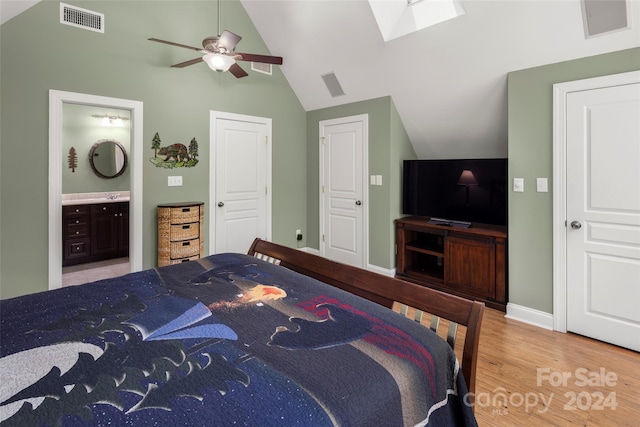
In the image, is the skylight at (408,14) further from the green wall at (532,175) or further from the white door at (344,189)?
the white door at (344,189)

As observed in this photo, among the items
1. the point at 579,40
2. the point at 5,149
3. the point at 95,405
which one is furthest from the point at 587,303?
the point at 5,149

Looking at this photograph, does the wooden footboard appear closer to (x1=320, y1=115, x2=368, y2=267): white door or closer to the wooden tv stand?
the wooden tv stand

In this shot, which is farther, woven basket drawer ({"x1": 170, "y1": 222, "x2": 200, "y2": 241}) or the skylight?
woven basket drawer ({"x1": 170, "y1": 222, "x2": 200, "y2": 241})

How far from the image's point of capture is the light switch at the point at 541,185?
2.88 metres

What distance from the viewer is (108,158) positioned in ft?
17.4

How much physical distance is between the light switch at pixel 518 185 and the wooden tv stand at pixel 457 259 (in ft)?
1.56

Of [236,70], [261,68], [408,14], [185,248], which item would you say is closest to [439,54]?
[408,14]

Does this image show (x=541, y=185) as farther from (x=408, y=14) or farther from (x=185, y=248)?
(x=185, y=248)

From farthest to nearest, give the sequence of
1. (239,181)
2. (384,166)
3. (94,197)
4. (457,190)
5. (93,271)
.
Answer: (94,197) → (239,181) → (93,271) → (384,166) → (457,190)

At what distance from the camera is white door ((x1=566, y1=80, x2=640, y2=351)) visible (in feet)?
8.13

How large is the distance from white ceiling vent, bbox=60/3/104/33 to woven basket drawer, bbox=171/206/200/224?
1.99 m

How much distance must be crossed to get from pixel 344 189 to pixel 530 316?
2.69m

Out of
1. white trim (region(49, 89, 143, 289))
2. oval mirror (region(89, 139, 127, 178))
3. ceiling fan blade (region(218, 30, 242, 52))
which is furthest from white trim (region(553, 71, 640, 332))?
oval mirror (region(89, 139, 127, 178))

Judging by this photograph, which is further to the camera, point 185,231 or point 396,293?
point 185,231
